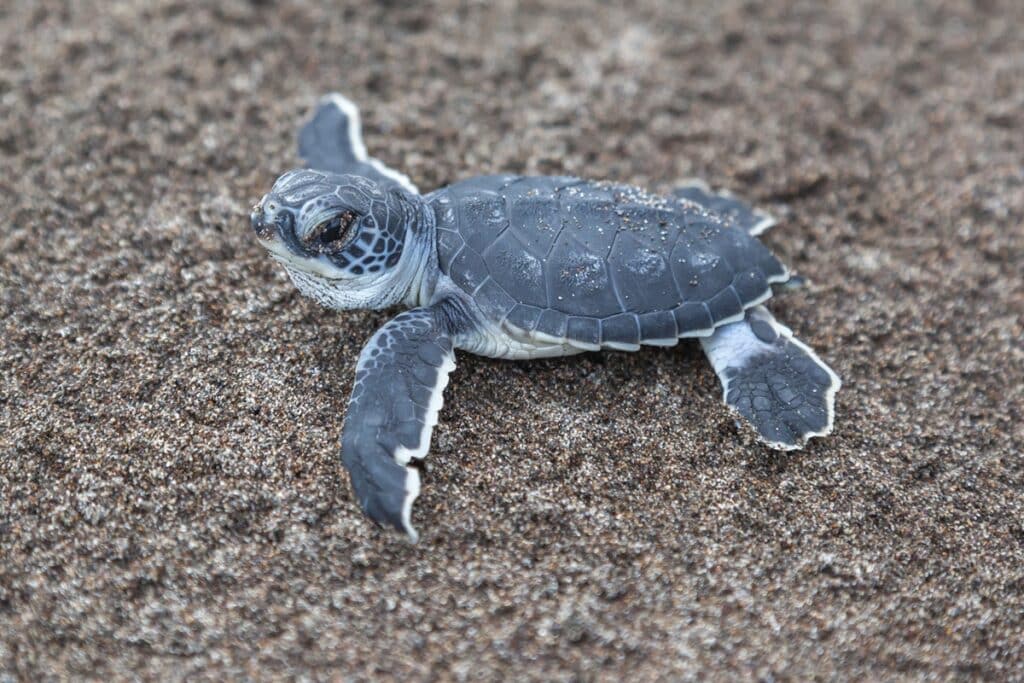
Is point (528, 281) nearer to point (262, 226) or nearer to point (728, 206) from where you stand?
point (262, 226)

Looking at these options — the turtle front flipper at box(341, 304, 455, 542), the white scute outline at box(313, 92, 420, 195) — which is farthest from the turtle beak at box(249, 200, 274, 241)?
the white scute outline at box(313, 92, 420, 195)

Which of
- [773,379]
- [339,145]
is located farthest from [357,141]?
[773,379]

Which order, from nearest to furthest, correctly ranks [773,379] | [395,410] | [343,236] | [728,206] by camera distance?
[395,410], [343,236], [773,379], [728,206]

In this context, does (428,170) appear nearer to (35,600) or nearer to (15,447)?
(15,447)

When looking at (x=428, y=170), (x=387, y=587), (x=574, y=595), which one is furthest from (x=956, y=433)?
(x=428, y=170)

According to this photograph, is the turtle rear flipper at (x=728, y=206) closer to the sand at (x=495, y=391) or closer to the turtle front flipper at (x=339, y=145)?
the sand at (x=495, y=391)

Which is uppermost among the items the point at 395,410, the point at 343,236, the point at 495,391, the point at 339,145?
the point at 343,236
